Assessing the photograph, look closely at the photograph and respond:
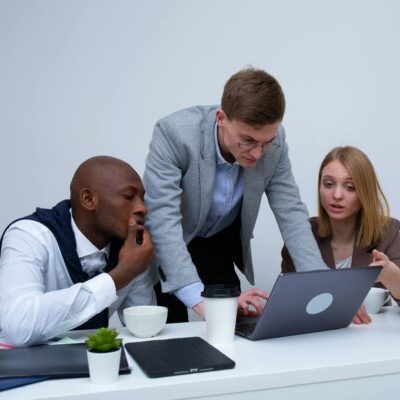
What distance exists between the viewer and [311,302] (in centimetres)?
107

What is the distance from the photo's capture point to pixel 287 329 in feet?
3.62

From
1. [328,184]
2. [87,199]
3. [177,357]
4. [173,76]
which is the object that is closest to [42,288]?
[87,199]

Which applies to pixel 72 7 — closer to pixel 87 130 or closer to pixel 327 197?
pixel 87 130

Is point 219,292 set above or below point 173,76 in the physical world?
below

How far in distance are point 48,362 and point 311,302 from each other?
52 centimetres

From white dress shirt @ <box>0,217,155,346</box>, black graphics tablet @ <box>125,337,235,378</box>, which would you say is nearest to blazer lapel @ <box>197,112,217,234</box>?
white dress shirt @ <box>0,217,155,346</box>

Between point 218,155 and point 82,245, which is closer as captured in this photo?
point 82,245

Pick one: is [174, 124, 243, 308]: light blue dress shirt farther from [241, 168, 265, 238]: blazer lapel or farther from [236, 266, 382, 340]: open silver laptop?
[236, 266, 382, 340]: open silver laptop

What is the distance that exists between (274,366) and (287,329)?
0.23m

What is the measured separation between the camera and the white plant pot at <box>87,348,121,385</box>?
0.79 m

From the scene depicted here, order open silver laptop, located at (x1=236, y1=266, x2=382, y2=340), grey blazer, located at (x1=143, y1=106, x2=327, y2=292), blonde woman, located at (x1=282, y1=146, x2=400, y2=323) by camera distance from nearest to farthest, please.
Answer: open silver laptop, located at (x1=236, y1=266, x2=382, y2=340)
grey blazer, located at (x1=143, y1=106, x2=327, y2=292)
blonde woman, located at (x1=282, y1=146, x2=400, y2=323)

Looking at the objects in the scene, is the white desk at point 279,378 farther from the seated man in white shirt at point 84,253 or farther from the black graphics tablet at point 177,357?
the seated man in white shirt at point 84,253

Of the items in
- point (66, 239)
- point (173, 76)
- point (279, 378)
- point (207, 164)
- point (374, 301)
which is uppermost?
point (173, 76)

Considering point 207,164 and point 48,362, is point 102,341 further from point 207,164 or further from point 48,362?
point 207,164
